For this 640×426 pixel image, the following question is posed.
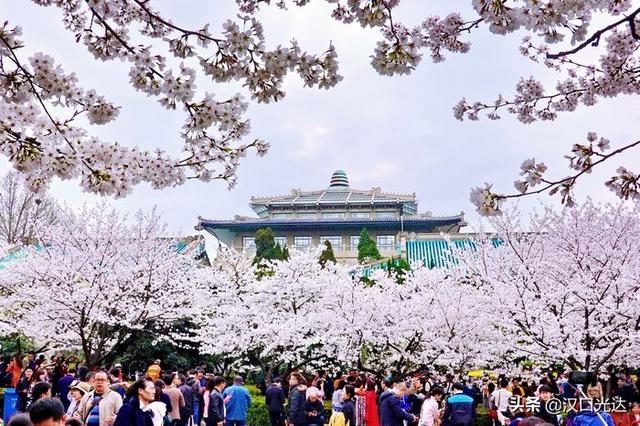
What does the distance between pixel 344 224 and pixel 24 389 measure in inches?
1222

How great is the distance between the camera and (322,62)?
392cm

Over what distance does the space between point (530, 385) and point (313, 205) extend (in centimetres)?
3269

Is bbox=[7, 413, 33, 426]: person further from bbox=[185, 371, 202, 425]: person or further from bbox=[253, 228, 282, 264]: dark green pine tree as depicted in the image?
bbox=[253, 228, 282, 264]: dark green pine tree

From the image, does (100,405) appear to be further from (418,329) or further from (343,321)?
(418,329)

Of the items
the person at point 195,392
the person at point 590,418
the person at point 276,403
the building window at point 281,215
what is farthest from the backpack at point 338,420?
the building window at point 281,215

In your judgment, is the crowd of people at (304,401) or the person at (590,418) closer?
the person at (590,418)

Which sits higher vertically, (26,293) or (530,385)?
(26,293)

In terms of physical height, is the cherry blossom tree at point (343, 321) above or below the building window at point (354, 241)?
below

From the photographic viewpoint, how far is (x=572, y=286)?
1074cm

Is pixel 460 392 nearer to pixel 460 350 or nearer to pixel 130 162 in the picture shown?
pixel 460 350

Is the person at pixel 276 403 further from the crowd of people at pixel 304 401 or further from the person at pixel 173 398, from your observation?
the person at pixel 173 398

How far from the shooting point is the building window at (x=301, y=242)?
136ft

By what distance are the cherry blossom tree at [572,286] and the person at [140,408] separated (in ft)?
24.4

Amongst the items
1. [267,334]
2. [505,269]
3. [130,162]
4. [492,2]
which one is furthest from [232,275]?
[492,2]
